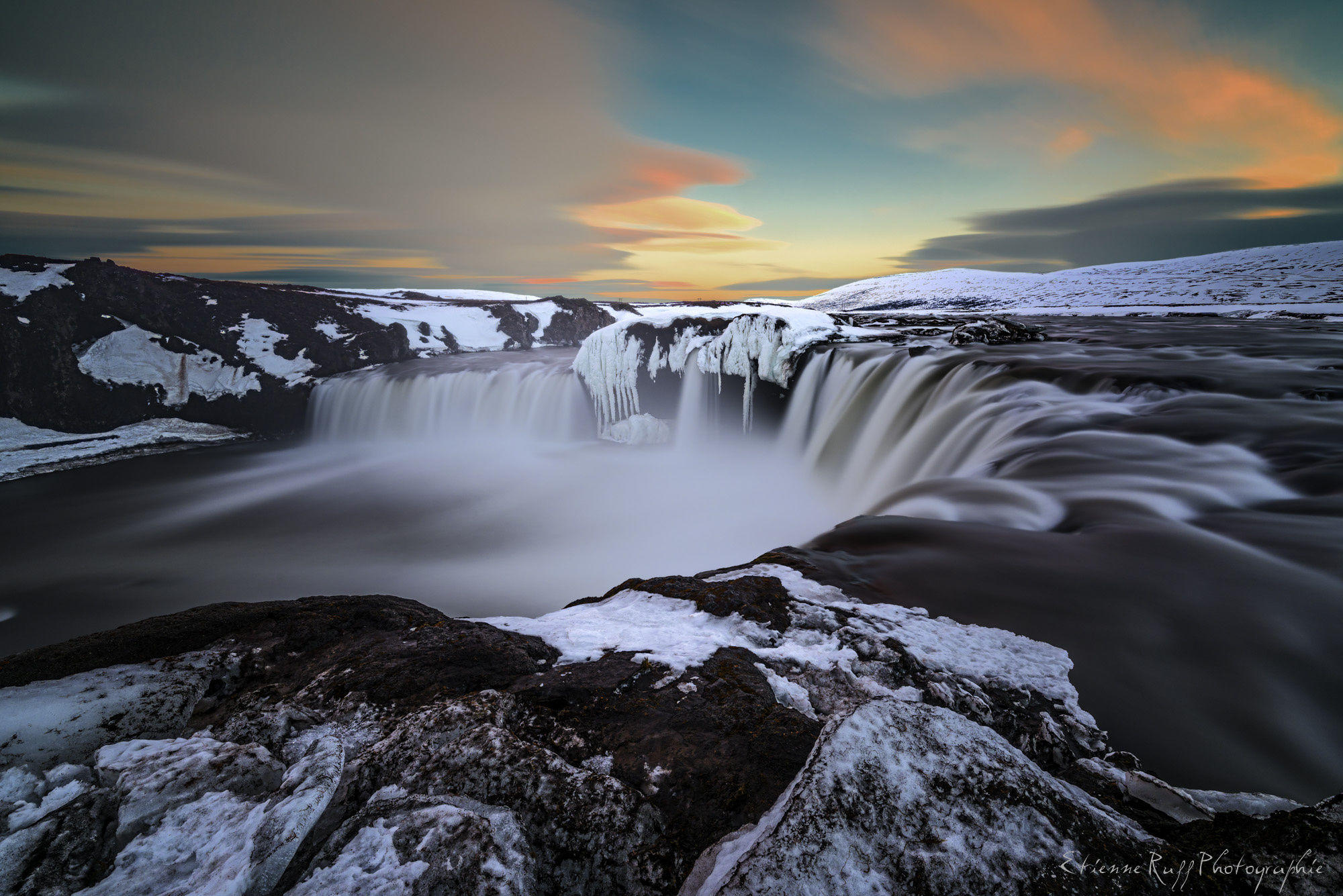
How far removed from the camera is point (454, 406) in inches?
867

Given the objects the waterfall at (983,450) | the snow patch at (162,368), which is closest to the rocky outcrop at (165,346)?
the snow patch at (162,368)

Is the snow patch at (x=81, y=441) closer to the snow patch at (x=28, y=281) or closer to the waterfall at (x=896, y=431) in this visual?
the waterfall at (x=896, y=431)

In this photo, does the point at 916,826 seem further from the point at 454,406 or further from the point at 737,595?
the point at 454,406

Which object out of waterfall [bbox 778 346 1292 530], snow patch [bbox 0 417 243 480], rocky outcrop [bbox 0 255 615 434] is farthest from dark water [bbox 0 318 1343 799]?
rocky outcrop [bbox 0 255 615 434]

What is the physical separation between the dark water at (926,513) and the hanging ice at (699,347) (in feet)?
4.67

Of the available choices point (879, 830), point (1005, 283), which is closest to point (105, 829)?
point (879, 830)

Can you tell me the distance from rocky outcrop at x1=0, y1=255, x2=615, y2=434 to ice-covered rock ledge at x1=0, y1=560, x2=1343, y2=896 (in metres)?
25.4

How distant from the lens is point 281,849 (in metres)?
1.37

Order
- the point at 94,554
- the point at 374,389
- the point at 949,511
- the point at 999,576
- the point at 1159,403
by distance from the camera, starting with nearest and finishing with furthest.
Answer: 1. the point at 999,576
2. the point at 949,511
3. the point at 1159,403
4. the point at 94,554
5. the point at 374,389

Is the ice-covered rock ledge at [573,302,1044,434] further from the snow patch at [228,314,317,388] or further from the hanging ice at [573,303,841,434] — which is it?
the snow patch at [228,314,317,388]

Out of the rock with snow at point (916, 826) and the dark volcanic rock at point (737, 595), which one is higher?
the rock with snow at point (916, 826)

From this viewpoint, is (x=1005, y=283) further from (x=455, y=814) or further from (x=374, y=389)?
(x=455, y=814)

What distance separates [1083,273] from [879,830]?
334ft

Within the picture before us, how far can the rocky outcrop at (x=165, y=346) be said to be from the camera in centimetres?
1909
